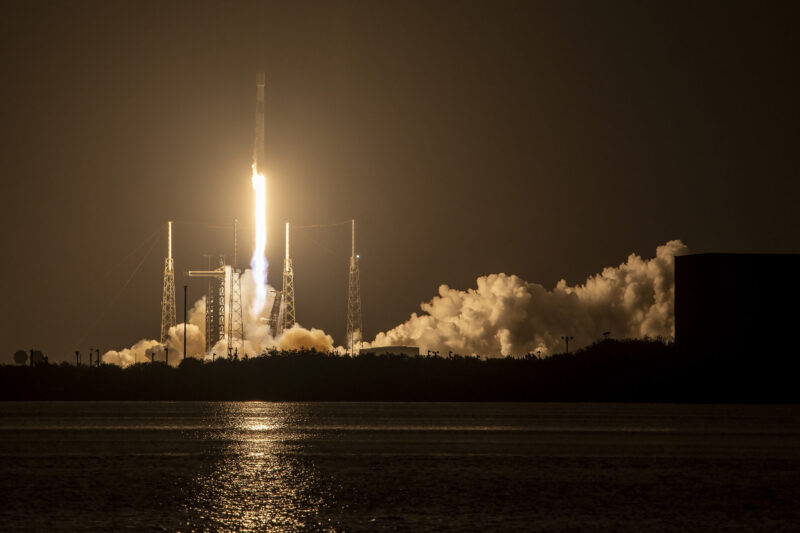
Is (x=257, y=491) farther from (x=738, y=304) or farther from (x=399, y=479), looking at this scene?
(x=738, y=304)

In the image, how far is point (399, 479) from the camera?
6378 centimetres

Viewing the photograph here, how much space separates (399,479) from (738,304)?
106 metres

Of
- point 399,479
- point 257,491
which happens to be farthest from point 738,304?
point 257,491

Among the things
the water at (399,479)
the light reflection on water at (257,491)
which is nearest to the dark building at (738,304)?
the water at (399,479)

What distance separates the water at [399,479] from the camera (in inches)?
1839

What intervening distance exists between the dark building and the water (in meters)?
41.9

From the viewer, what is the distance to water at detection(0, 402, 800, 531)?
46719 millimetres

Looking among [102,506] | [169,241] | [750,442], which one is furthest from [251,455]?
[169,241]

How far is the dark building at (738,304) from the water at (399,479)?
1648 inches

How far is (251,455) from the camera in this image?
82375 mm

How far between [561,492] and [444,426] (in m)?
67.8

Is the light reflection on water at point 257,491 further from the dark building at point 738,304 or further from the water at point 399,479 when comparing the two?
the dark building at point 738,304

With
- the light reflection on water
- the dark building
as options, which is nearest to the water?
the light reflection on water

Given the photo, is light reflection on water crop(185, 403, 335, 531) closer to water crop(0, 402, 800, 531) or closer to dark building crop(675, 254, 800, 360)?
water crop(0, 402, 800, 531)
